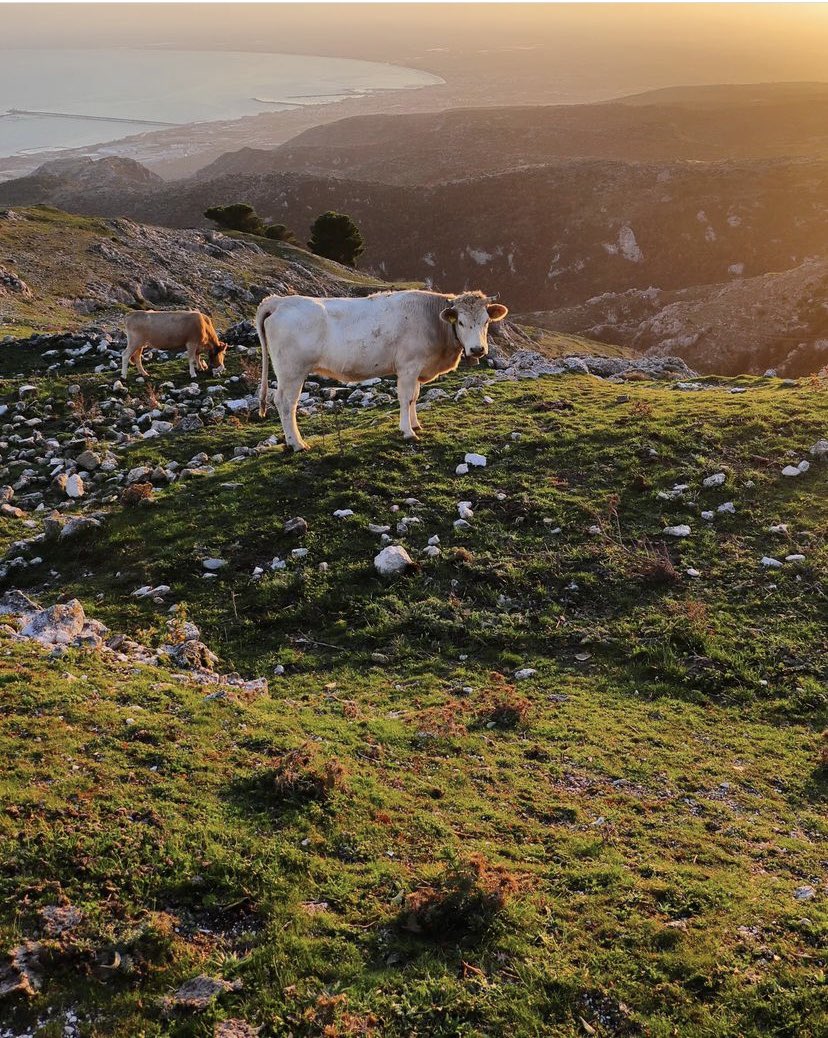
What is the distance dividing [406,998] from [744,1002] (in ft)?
6.70

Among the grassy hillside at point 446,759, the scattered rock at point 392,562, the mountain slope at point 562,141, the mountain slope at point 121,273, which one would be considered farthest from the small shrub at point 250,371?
the mountain slope at point 562,141

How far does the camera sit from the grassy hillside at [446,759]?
452 centimetres

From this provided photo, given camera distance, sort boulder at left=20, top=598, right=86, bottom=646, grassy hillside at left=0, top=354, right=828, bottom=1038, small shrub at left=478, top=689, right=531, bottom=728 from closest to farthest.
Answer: grassy hillside at left=0, top=354, right=828, bottom=1038
small shrub at left=478, top=689, right=531, bottom=728
boulder at left=20, top=598, right=86, bottom=646

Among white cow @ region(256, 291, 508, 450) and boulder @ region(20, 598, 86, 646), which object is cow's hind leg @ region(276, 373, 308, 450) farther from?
boulder @ region(20, 598, 86, 646)

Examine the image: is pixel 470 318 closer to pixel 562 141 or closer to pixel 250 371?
pixel 250 371

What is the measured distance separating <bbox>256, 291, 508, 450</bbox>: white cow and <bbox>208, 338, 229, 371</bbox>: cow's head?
6.43m

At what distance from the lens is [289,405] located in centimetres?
1353

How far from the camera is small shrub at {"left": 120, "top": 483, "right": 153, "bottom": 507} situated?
39.8ft

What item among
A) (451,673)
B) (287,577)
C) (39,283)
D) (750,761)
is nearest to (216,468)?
(287,577)

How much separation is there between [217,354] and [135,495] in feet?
27.6

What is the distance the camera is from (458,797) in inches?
257

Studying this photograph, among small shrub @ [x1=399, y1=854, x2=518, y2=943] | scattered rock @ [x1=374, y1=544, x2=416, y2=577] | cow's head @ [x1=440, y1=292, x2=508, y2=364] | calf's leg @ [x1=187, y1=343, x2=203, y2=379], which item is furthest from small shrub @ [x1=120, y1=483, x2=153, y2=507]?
small shrub @ [x1=399, y1=854, x2=518, y2=943]

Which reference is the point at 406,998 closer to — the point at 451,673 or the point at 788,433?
the point at 451,673

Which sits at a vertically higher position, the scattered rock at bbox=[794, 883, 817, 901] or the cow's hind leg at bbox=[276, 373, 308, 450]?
the cow's hind leg at bbox=[276, 373, 308, 450]
